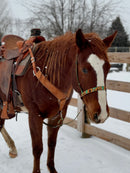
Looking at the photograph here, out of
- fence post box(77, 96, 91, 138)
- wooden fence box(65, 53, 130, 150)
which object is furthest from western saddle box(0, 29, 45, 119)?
fence post box(77, 96, 91, 138)

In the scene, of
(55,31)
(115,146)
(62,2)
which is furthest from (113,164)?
(62,2)

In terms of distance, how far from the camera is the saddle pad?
184cm

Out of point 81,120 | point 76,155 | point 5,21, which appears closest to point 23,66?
point 76,155

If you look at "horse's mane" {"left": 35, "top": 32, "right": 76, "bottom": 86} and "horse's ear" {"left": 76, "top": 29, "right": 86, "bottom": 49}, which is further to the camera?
"horse's mane" {"left": 35, "top": 32, "right": 76, "bottom": 86}

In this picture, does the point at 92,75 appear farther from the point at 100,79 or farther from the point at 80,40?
the point at 80,40

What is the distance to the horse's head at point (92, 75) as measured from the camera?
1324 mm

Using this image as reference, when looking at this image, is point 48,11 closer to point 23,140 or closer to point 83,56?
point 23,140

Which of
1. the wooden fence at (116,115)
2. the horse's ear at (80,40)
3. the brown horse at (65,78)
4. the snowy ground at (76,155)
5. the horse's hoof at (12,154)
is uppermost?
the horse's ear at (80,40)

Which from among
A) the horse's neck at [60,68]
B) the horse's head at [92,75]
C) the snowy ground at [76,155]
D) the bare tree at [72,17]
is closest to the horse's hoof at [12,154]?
the snowy ground at [76,155]

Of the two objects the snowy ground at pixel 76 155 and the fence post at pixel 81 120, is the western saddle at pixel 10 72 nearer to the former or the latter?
the snowy ground at pixel 76 155

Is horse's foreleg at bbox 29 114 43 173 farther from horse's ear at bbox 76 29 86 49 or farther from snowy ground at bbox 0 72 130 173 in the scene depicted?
horse's ear at bbox 76 29 86 49

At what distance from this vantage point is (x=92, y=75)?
1.34 meters

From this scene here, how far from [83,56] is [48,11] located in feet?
21.3

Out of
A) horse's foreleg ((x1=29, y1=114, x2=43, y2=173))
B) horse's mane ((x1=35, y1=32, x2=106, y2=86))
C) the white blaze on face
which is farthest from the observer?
horse's foreleg ((x1=29, y1=114, x2=43, y2=173))
